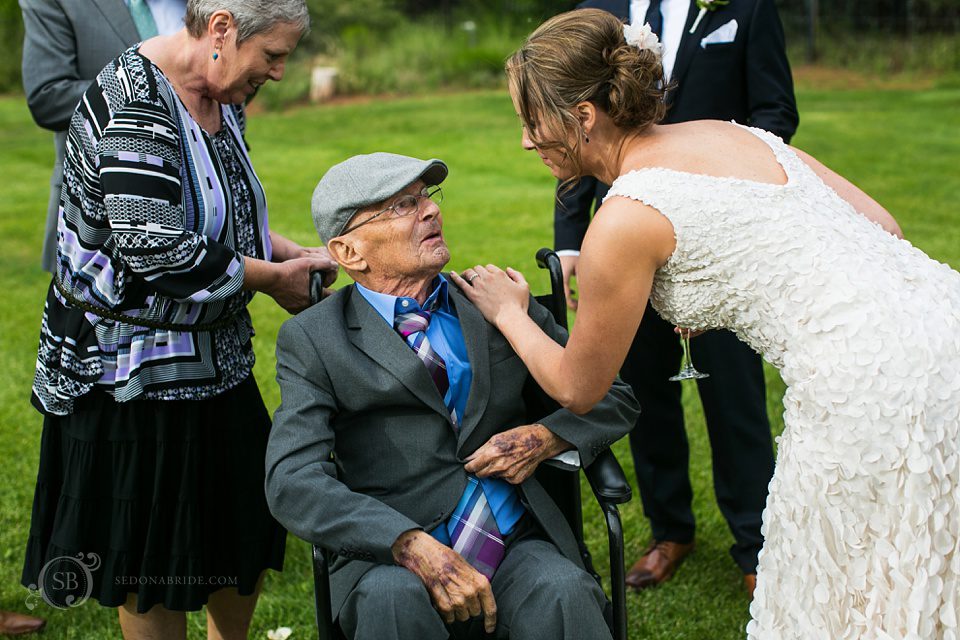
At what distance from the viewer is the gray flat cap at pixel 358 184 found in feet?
9.50

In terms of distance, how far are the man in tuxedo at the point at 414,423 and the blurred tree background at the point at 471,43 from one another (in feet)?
48.1

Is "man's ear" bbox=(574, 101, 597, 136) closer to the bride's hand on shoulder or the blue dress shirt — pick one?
the bride's hand on shoulder

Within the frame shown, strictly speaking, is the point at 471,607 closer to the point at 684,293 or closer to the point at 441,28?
the point at 684,293

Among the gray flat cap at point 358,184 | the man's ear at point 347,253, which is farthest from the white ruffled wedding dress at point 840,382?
the man's ear at point 347,253

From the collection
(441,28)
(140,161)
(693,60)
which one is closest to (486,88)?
(441,28)

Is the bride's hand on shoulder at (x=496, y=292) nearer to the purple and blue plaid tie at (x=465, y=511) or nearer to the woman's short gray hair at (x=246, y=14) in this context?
Answer: the purple and blue plaid tie at (x=465, y=511)

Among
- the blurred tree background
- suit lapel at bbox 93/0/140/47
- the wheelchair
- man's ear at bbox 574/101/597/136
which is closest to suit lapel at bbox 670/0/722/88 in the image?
the wheelchair

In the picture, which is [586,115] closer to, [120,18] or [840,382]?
[840,382]

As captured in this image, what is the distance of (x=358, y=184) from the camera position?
292 centimetres

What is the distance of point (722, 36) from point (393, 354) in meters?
1.75

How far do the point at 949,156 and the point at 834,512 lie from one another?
1053 cm

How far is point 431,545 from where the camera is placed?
2.62 meters

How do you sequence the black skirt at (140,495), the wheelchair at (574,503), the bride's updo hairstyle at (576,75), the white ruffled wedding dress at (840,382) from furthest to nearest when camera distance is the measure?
the black skirt at (140,495) < the wheelchair at (574,503) < the bride's updo hairstyle at (576,75) < the white ruffled wedding dress at (840,382)

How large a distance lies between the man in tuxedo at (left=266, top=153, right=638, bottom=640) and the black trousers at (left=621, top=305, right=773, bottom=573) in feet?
2.89
